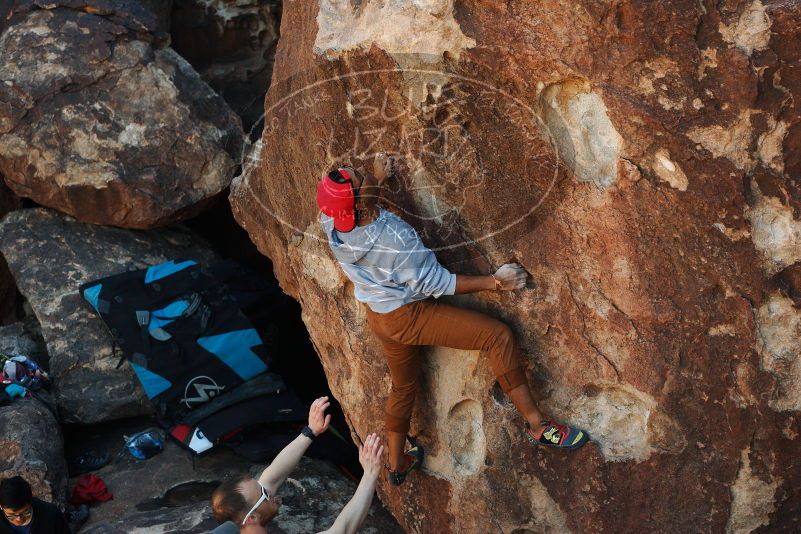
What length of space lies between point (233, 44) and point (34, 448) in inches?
129

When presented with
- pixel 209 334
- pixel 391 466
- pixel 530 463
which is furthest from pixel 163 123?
pixel 530 463

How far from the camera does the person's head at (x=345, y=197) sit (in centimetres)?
369

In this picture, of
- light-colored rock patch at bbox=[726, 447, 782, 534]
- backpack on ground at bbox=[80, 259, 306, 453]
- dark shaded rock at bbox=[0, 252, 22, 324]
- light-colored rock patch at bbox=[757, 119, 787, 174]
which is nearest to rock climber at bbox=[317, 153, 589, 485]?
light-colored rock patch at bbox=[726, 447, 782, 534]

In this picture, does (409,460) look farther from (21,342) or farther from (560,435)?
(21,342)

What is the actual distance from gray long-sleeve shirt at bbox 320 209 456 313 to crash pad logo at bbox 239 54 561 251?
23 cm

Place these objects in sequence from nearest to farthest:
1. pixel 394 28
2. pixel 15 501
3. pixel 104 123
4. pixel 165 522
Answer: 1. pixel 394 28
2. pixel 15 501
3. pixel 165 522
4. pixel 104 123

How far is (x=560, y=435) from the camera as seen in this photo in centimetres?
391

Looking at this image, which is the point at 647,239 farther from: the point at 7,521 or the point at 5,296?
the point at 5,296

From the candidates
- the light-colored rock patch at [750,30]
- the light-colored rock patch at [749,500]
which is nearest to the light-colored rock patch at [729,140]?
the light-colored rock patch at [750,30]

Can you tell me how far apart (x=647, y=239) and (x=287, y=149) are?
1755 mm

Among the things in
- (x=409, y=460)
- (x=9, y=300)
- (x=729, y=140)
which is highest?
(x=729, y=140)

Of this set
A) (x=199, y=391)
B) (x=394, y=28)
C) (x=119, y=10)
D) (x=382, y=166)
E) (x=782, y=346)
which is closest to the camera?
(x=782, y=346)

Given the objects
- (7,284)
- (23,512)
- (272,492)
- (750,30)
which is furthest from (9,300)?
(750,30)

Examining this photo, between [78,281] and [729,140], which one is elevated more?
[729,140]
